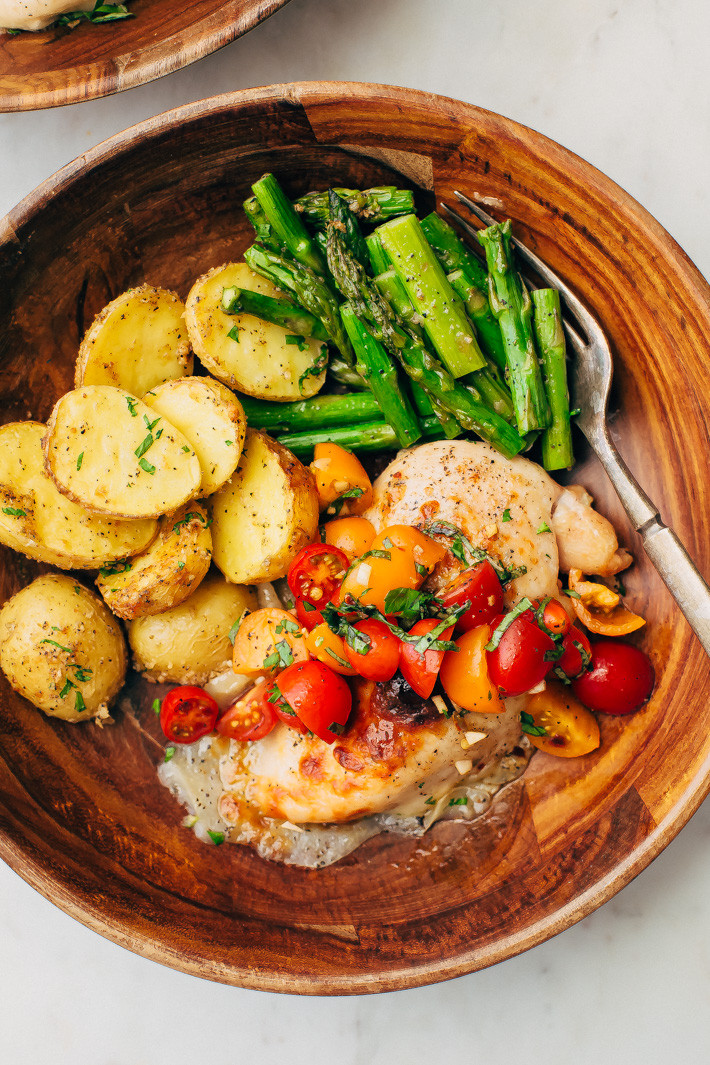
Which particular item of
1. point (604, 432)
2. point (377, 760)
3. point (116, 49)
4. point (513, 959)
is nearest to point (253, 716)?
point (377, 760)

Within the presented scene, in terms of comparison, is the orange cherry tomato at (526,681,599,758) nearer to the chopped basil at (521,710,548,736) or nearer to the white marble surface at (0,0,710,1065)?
the chopped basil at (521,710,548,736)

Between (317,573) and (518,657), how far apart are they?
778mm

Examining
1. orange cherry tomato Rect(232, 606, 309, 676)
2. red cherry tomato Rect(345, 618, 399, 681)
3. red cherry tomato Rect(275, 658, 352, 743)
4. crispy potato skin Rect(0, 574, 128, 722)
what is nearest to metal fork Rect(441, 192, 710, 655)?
red cherry tomato Rect(345, 618, 399, 681)

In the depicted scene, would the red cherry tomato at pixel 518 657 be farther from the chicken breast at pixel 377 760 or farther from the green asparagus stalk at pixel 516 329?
the green asparagus stalk at pixel 516 329

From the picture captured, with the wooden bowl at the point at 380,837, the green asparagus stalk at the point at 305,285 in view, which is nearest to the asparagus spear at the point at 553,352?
the wooden bowl at the point at 380,837

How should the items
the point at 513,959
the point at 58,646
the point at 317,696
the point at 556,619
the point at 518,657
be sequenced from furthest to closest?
the point at 513,959 → the point at 58,646 → the point at 556,619 → the point at 317,696 → the point at 518,657

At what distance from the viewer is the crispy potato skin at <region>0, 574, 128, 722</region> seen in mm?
2764

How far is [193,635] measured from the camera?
115 inches

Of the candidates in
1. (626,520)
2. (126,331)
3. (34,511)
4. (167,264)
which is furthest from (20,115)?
(626,520)

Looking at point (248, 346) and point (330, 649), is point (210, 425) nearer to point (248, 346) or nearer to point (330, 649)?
point (248, 346)

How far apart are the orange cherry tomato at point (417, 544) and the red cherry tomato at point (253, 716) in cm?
77

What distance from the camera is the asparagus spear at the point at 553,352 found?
9.34ft

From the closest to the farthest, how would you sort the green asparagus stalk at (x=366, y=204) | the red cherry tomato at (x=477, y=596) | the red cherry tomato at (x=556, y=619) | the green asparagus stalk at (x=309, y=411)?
the red cherry tomato at (x=477, y=596), the red cherry tomato at (x=556, y=619), the green asparagus stalk at (x=366, y=204), the green asparagus stalk at (x=309, y=411)

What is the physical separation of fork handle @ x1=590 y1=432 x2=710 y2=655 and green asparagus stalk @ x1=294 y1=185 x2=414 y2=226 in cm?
117
